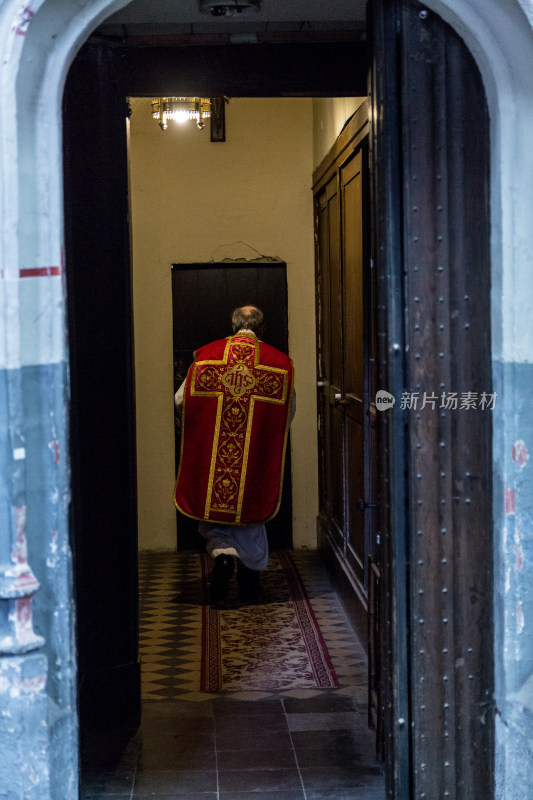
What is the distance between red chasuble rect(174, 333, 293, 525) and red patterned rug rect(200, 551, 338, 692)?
54cm

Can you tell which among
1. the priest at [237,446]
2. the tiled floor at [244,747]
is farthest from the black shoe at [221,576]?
the tiled floor at [244,747]

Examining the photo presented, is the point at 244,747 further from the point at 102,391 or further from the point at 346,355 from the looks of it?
the point at 346,355

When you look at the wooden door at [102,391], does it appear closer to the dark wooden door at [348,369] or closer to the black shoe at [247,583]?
the dark wooden door at [348,369]

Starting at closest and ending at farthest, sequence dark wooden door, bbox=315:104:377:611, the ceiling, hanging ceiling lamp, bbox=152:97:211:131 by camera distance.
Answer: the ceiling
dark wooden door, bbox=315:104:377:611
hanging ceiling lamp, bbox=152:97:211:131

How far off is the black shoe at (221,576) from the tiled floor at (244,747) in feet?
4.06

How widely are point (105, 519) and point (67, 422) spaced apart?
133 cm

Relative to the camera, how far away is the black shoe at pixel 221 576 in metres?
6.36

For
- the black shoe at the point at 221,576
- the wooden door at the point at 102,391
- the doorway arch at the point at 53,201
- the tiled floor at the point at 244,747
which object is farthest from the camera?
the black shoe at the point at 221,576

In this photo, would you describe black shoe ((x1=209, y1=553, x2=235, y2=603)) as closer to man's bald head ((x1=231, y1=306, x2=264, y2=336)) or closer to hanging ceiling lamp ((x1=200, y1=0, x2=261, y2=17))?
man's bald head ((x1=231, y1=306, x2=264, y2=336))

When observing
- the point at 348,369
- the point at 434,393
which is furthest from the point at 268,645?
the point at 434,393

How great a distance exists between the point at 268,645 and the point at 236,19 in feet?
9.92

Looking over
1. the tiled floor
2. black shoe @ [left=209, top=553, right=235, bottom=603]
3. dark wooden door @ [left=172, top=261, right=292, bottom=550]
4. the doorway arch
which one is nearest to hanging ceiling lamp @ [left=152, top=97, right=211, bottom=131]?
dark wooden door @ [left=172, top=261, right=292, bottom=550]

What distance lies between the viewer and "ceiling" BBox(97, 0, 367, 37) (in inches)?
148

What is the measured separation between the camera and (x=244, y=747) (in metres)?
3.90
